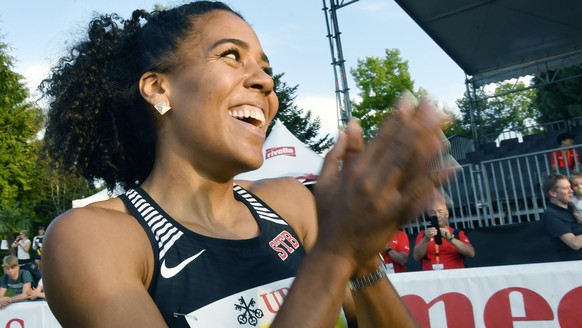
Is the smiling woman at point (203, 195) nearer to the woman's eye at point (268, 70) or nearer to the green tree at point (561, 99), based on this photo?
the woman's eye at point (268, 70)

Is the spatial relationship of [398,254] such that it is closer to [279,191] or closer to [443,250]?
[443,250]

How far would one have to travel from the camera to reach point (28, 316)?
6.48 meters

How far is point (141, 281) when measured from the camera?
136 cm

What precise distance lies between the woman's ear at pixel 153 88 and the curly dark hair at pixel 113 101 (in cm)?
3

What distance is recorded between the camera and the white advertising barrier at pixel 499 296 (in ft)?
13.3

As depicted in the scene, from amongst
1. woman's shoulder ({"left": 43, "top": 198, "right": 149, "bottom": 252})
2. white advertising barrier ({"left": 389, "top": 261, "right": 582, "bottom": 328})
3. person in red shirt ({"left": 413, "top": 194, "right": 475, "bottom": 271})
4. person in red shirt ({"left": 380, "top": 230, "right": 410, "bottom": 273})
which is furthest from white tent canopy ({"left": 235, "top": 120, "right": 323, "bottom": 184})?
woman's shoulder ({"left": 43, "top": 198, "right": 149, "bottom": 252})

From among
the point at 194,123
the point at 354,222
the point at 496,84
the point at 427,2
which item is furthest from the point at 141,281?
the point at 496,84

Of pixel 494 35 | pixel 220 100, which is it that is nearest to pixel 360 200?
pixel 220 100

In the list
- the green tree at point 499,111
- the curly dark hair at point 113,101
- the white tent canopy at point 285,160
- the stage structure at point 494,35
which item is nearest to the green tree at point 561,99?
the green tree at point 499,111

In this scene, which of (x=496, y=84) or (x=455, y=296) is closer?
(x=455, y=296)

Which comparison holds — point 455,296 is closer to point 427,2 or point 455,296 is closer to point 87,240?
point 87,240

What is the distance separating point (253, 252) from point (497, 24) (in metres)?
13.9

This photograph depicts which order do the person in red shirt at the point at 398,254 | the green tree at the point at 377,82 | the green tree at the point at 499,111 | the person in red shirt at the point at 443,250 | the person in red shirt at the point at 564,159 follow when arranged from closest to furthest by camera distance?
the person in red shirt at the point at 443,250, the person in red shirt at the point at 398,254, the person in red shirt at the point at 564,159, the green tree at the point at 499,111, the green tree at the point at 377,82

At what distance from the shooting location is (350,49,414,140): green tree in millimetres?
27438
